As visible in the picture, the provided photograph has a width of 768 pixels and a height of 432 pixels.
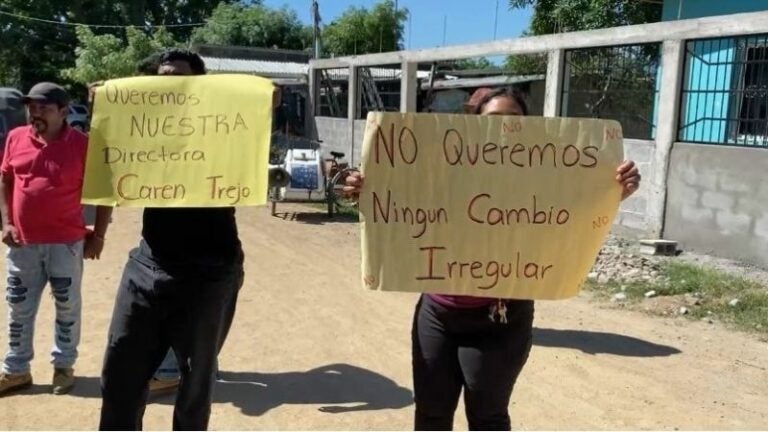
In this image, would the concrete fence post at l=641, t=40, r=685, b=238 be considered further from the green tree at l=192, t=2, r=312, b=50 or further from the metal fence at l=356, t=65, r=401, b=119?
the green tree at l=192, t=2, r=312, b=50

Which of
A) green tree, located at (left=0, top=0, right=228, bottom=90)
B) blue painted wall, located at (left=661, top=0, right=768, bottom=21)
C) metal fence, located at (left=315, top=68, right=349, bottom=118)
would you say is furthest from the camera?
green tree, located at (left=0, top=0, right=228, bottom=90)

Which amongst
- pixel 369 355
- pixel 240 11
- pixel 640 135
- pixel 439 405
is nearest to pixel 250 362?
pixel 369 355

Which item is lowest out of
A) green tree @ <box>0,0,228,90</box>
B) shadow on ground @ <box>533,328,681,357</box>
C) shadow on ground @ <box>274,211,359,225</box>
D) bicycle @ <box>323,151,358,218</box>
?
shadow on ground @ <box>533,328,681,357</box>

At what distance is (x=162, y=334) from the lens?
2.87 m

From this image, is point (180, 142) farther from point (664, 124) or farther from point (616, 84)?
point (616, 84)

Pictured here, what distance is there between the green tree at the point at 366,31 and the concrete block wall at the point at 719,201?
22.3m

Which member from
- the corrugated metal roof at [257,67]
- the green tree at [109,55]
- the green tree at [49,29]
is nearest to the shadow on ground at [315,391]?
the corrugated metal roof at [257,67]

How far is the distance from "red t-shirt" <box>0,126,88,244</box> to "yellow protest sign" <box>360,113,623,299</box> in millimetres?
2107

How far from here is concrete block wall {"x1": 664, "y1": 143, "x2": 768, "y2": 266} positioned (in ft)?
24.6

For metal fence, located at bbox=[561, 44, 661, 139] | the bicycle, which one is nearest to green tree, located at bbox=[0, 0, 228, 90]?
the bicycle

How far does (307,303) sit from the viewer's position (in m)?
6.41

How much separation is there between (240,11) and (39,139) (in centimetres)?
2870

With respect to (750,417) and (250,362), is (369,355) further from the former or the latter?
(750,417)

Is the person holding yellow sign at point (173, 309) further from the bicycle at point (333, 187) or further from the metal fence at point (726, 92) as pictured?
the bicycle at point (333, 187)
